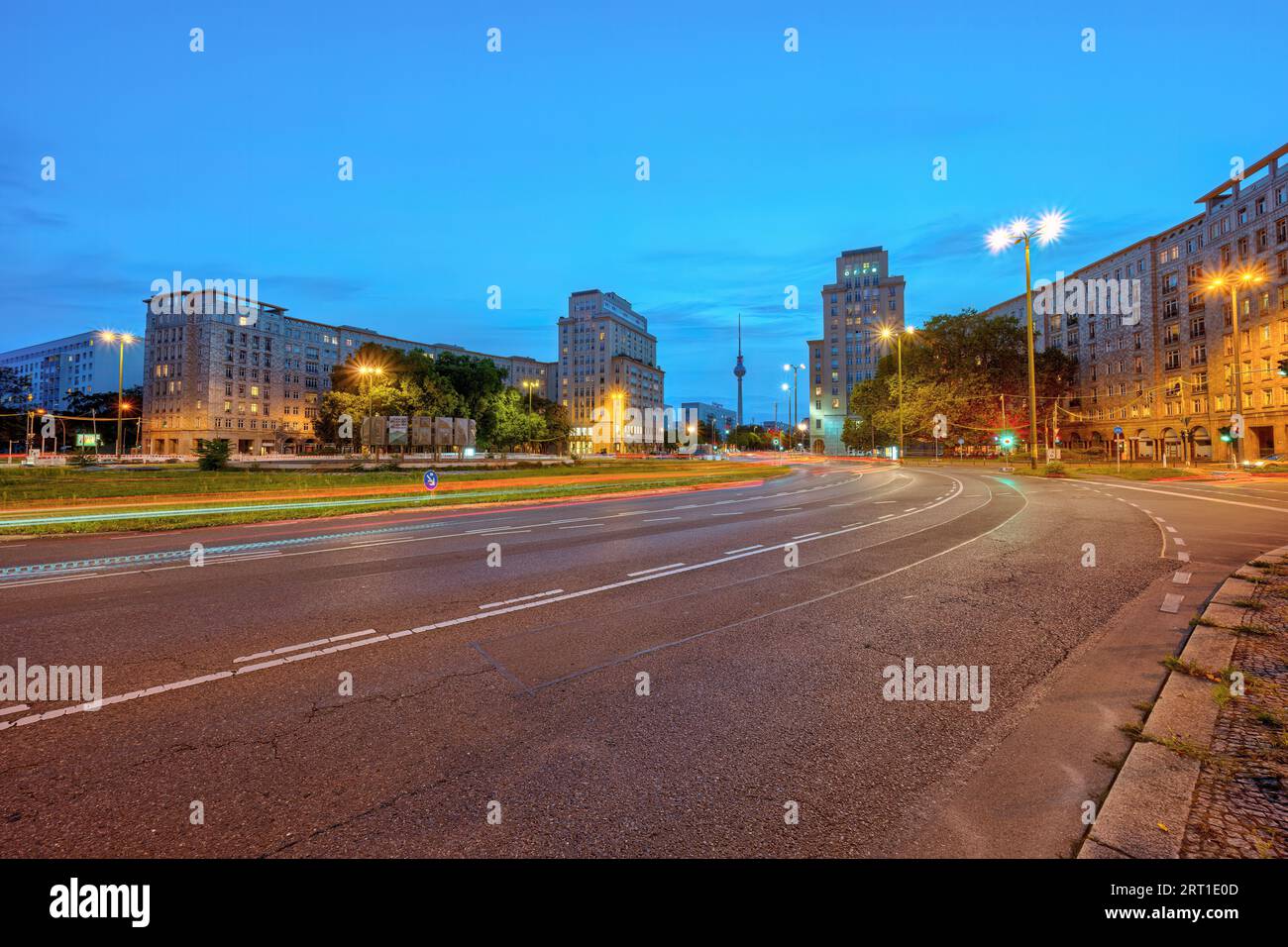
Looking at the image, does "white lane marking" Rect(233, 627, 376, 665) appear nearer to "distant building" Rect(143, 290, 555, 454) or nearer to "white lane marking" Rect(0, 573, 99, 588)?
"white lane marking" Rect(0, 573, 99, 588)

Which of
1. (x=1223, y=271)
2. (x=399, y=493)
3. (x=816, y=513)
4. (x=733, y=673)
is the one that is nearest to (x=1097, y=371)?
(x=1223, y=271)

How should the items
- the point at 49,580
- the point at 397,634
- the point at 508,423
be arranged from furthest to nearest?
the point at 508,423
the point at 49,580
the point at 397,634

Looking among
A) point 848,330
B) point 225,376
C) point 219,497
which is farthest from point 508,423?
point 848,330

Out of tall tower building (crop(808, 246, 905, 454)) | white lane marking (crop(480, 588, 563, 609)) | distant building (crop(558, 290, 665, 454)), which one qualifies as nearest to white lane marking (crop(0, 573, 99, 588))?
white lane marking (crop(480, 588, 563, 609))

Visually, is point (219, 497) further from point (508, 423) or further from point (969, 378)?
point (969, 378)

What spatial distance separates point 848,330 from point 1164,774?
5860 inches

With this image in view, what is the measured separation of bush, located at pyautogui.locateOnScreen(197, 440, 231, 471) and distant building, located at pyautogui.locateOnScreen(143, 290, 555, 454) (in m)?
77.7

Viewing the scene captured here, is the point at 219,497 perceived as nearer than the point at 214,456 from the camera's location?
Yes

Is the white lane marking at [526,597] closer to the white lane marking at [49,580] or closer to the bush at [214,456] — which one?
the white lane marking at [49,580]

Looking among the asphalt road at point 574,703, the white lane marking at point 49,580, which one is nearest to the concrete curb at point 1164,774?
the asphalt road at point 574,703

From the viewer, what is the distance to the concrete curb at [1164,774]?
2.55m

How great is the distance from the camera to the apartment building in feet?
166

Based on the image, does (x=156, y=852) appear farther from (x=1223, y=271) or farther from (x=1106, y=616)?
(x=1223, y=271)

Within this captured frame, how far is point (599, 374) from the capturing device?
6708 inches
